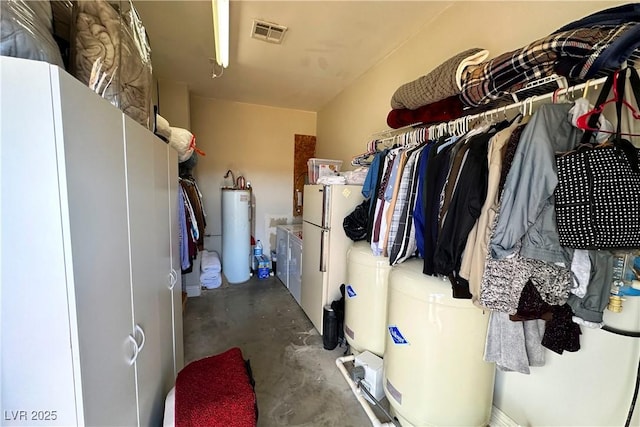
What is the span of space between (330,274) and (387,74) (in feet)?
6.78

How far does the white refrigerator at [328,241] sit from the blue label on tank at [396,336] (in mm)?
899

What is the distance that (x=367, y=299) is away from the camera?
6.45 feet

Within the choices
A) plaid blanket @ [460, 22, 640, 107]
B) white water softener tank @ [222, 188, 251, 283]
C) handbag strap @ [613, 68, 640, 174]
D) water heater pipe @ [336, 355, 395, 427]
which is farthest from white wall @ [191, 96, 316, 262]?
handbag strap @ [613, 68, 640, 174]

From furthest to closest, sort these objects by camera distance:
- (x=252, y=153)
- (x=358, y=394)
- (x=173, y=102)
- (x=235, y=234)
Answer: (x=252, y=153)
(x=235, y=234)
(x=173, y=102)
(x=358, y=394)

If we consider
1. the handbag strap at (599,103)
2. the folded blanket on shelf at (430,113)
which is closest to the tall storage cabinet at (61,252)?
the handbag strap at (599,103)

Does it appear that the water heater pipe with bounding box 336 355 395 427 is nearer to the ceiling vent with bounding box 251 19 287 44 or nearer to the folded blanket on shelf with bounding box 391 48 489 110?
the folded blanket on shelf with bounding box 391 48 489 110

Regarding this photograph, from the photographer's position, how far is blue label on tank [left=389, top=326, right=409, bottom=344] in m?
1.47

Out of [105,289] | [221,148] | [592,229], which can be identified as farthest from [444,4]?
[221,148]

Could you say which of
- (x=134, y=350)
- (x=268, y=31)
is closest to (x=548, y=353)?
(x=134, y=350)

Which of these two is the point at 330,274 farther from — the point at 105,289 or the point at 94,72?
the point at 94,72

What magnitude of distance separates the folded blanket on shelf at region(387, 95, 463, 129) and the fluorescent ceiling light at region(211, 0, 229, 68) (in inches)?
56.1

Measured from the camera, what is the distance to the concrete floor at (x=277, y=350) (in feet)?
5.66

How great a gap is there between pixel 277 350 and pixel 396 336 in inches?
50.9

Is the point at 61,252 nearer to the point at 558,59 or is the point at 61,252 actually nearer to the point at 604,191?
the point at 604,191
